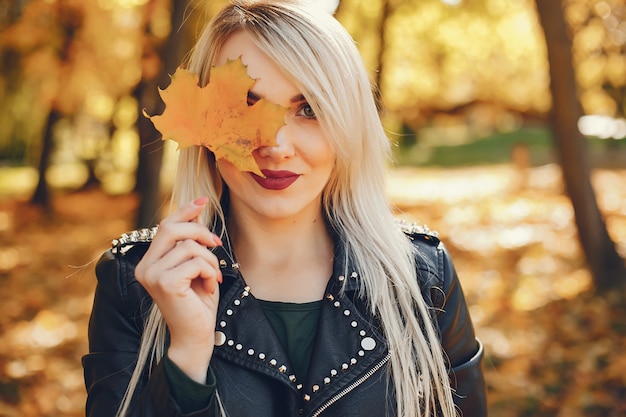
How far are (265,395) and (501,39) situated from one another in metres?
18.4

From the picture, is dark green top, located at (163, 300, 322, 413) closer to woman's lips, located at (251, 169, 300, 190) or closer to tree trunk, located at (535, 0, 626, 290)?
woman's lips, located at (251, 169, 300, 190)

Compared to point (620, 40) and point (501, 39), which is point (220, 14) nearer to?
point (620, 40)

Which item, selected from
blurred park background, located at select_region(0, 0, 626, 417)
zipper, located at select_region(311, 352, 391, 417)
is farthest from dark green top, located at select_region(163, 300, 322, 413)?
blurred park background, located at select_region(0, 0, 626, 417)

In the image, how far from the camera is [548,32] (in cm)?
632

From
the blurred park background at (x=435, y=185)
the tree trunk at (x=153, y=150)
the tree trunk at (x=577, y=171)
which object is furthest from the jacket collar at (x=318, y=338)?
the tree trunk at (x=153, y=150)

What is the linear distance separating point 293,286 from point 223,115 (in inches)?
25.9

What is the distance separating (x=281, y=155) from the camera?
182 cm

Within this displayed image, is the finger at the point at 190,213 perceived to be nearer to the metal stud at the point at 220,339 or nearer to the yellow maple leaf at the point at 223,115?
the yellow maple leaf at the point at 223,115

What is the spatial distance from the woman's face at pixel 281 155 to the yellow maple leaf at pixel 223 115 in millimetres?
151

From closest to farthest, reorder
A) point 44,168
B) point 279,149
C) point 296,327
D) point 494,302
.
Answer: point 279,149, point 296,327, point 494,302, point 44,168

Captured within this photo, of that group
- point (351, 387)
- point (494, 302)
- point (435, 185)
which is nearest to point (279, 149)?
point (351, 387)

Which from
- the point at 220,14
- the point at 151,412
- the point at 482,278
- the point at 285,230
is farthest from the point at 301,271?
the point at 482,278

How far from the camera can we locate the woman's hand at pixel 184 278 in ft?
5.21

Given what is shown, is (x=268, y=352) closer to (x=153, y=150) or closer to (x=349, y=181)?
(x=349, y=181)
